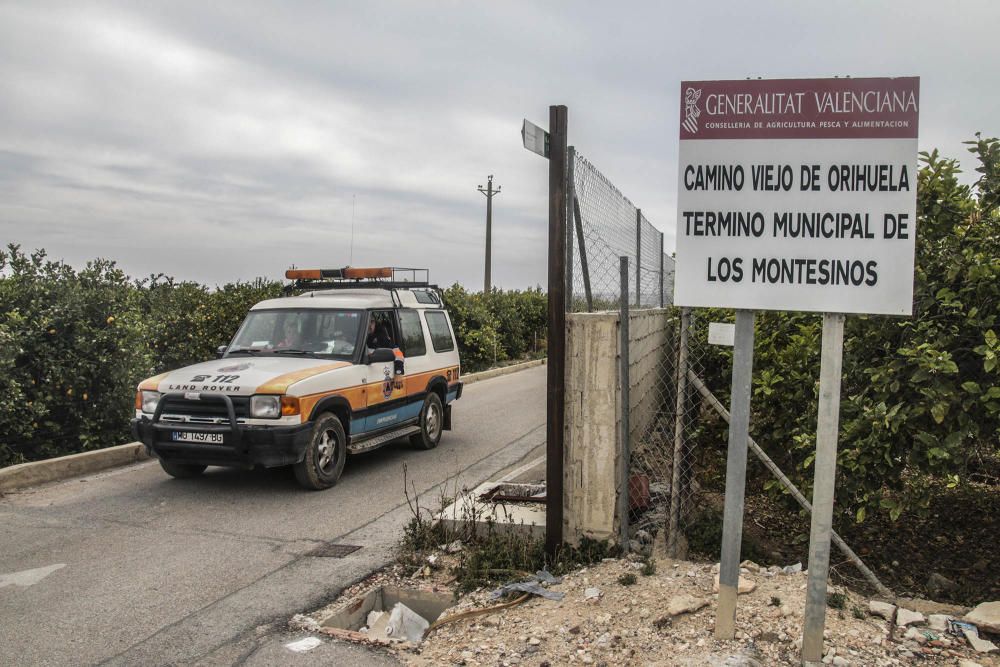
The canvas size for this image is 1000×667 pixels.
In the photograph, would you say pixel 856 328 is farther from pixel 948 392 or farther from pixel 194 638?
pixel 194 638

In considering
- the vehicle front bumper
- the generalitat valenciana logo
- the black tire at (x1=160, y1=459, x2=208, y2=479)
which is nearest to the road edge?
the black tire at (x1=160, y1=459, x2=208, y2=479)

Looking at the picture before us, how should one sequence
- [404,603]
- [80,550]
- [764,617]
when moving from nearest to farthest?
[764,617] → [404,603] → [80,550]

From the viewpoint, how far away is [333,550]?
20.1 ft

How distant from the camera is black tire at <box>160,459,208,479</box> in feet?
27.3

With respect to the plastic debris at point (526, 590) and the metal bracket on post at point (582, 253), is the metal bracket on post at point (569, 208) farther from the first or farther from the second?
the plastic debris at point (526, 590)

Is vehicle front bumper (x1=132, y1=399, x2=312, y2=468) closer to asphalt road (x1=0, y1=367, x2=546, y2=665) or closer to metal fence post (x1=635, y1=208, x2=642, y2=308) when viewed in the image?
asphalt road (x1=0, y1=367, x2=546, y2=665)

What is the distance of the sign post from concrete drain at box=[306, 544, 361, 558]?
3.04 metres

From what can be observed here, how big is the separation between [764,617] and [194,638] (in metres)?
3.17

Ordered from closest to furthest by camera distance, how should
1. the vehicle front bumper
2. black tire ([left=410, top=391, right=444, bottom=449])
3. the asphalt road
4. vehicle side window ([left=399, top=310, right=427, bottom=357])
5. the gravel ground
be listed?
the gravel ground < the asphalt road < the vehicle front bumper < vehicle side window ([left=399, top=310, right=427, bottom=357]) < black tire ([left=410, top=391, right=444, bottom=449])

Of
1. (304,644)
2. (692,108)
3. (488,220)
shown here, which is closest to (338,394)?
(304,644)

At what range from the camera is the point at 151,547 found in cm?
615

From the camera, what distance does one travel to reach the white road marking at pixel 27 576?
535cm

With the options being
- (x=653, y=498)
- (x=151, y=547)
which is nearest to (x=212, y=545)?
(x=151, y=547)

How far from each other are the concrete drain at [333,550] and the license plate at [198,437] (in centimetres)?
193
